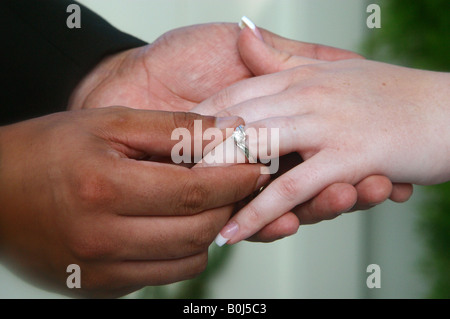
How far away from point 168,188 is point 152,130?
0.11 m

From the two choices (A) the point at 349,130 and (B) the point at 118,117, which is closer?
(B) the point at 118,117

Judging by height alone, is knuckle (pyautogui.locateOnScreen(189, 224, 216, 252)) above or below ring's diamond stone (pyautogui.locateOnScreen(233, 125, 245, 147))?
below

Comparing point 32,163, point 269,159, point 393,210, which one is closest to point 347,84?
point 269,159

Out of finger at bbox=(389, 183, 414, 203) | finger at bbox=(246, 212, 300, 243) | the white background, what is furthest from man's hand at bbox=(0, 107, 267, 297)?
the white background

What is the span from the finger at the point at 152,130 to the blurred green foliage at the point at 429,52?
1117mm

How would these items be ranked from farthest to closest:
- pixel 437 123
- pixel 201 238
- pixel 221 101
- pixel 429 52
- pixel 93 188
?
1. pixel 429 52
2. pixel 221 101
3. pixel 437 123
4. pixel 201 238
5. pixel 93 188

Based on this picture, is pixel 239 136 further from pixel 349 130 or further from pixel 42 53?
pixel 42 53

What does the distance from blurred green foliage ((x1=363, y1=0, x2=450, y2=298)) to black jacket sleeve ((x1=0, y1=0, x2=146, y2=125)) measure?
40.7 inches

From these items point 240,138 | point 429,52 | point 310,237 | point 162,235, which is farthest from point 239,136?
point 310,237

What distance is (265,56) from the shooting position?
1.08 meters

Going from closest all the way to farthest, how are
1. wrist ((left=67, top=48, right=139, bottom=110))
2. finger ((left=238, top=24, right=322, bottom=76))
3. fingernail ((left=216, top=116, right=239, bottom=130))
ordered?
fingernail ((left=216, top=116, right=239, bottom=130)) < finger ((left=238, top=24, right=322, bottom=76)) < wrist ((left=67, top=48, right=139, bottom=110))

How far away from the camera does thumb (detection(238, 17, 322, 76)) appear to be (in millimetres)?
1081

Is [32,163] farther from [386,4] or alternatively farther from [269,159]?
[386,4]

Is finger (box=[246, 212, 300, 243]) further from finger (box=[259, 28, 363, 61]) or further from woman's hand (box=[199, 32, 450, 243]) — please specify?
finger (box=[259, 28, 363, 61])
